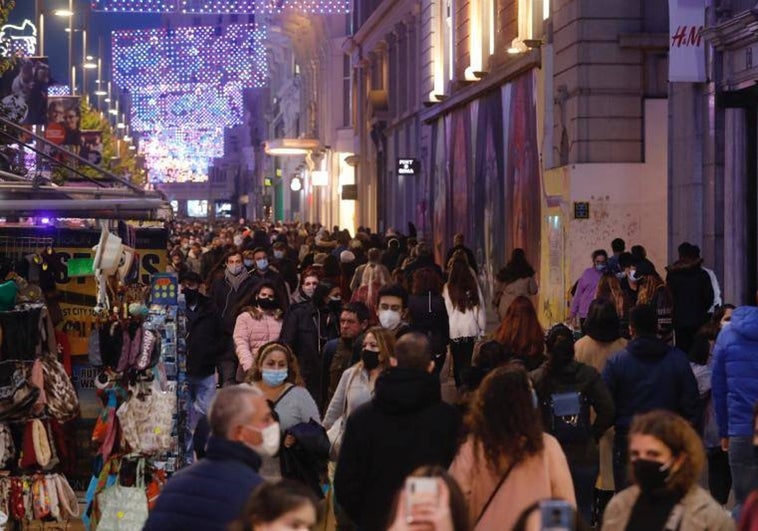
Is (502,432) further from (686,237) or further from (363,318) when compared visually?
(686,237)

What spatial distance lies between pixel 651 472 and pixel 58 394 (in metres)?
6.29

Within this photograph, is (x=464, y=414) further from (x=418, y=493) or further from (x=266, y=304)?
(x=266, y=304)

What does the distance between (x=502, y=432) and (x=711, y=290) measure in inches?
460

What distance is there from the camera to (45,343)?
12.2 m

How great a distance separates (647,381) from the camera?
36.0 feet

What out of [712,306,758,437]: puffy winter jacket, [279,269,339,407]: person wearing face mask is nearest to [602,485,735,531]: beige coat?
[712,306,758,437]: puffy winter jacket

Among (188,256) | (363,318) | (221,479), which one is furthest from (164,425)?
(188,256)

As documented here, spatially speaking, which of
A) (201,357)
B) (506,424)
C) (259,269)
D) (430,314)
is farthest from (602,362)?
(259,269)

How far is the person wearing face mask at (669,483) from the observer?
6.22 meters

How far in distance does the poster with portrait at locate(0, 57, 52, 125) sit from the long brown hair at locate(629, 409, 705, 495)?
81.8 ft

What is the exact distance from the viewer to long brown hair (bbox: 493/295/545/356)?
11.2m

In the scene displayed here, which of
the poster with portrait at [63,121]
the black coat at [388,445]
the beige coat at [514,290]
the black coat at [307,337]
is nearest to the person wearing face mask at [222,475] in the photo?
the black coat at [388,445]

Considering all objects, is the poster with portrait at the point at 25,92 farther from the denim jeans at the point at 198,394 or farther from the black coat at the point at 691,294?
the denim jeans at the point at 198,394

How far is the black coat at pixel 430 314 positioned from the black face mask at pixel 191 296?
219cm
